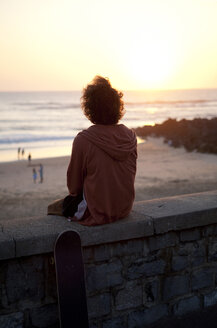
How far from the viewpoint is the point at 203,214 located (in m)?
3.57

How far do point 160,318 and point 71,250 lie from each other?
Answer: 3.75ft

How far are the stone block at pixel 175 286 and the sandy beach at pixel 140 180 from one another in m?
7.67

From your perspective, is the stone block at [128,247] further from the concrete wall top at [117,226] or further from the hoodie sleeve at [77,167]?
the hoodie sleeve at [77,167]

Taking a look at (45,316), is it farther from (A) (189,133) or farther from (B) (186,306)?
(A) (189,133)

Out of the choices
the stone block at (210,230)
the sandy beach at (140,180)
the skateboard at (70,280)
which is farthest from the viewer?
the sandy beach at (140,180)

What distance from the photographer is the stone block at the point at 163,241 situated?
343 cm

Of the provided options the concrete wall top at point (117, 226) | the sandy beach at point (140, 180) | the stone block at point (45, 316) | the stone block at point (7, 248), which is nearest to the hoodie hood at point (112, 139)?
the concrete wall top at point (117, 226)

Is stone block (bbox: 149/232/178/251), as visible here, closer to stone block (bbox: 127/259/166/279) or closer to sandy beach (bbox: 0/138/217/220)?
stone block (bbox: 127/259/166/279)

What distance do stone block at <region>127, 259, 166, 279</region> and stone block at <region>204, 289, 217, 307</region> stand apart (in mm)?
592

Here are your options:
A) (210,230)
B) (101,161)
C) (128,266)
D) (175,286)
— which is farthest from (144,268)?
(101,161)

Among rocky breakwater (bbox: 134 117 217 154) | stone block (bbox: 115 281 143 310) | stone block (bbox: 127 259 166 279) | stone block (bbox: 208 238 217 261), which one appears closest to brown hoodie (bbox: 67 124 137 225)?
stone block (bbox: 127 259 166 279)

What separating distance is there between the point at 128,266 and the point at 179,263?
501 mm

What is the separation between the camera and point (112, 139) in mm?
3264

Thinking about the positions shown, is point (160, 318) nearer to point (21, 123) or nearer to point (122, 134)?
point (122, 134)
